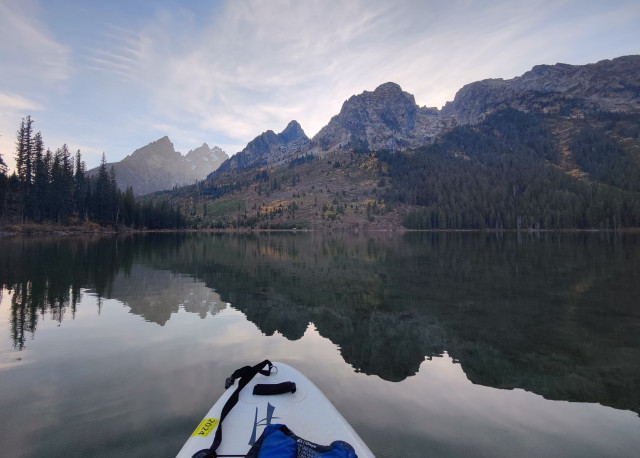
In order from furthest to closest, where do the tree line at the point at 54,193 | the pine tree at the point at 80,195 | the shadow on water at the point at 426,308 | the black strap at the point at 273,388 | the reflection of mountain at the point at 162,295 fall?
the pine tree at the point at 80,195, the tree line at the point at 54,193, the reflection of mountain at the point at 162,295, the shadow on water at the point at 426,308, the black strap at the point at 273,388

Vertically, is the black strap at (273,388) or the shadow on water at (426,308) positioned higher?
the black strap at (273,388)

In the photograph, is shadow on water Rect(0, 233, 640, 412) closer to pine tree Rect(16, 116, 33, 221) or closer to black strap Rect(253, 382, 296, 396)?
black strap Rect(253, 382, 296, 396)

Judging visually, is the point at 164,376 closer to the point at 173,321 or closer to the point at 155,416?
the point at 155,416

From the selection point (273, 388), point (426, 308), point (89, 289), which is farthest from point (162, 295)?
point (273, 388)

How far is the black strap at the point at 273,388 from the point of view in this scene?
6477mm

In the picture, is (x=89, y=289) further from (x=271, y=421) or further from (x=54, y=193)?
(x=54, y=193)

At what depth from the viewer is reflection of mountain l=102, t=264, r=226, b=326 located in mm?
16608

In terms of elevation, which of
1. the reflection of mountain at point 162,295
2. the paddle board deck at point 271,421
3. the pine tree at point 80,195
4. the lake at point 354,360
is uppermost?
the pine tree at point 80,195

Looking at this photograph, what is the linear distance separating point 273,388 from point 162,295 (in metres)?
16.1

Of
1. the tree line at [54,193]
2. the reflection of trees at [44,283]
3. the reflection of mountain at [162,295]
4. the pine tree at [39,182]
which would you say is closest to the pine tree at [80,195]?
the tree line at [54,193]

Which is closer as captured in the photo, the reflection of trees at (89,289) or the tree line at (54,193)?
the reflection of trees at (89,289)

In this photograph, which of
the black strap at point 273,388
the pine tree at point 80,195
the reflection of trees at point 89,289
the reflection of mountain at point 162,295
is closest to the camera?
the black strap at point 273,388

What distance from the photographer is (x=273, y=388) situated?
258 inches

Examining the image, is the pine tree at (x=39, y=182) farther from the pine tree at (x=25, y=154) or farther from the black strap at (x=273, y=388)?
the black strap at (x=273, y=388)
